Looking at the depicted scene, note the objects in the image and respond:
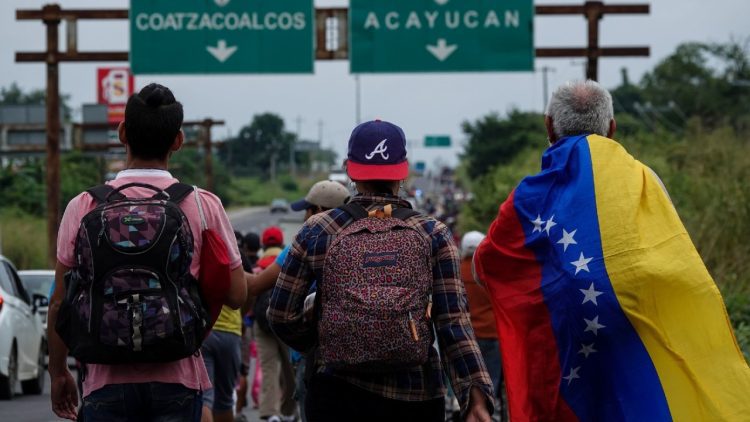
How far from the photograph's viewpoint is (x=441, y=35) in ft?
71.2

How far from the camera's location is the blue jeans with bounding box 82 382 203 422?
15.1ft

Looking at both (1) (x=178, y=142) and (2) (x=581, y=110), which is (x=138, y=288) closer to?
(1) (x=178, y=142)

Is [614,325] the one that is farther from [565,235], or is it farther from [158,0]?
[158,0]

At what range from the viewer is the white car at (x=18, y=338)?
1496cm

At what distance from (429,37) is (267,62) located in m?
2.60

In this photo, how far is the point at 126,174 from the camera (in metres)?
4.90

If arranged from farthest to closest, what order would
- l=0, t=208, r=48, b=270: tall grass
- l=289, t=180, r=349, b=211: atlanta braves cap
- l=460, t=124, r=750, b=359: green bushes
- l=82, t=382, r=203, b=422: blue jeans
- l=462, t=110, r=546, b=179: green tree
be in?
l=462, t=110, r=546, b=179: green tree
l=0, t=208, r=48, b=270: tall grass
l=460, t=124, r=750, b=359: green bushes
l=289, t=180, r=349, b=211: atlanta braves cap
l=82, t=382, r=203, b=422: blue jeans

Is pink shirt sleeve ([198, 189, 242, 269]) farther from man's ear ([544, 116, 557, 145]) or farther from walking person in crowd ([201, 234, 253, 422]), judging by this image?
walking person in crowd ([201, 234, 253, 422])

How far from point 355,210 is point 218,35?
17.2 meters

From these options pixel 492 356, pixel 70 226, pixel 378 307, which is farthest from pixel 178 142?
pixel 492 356

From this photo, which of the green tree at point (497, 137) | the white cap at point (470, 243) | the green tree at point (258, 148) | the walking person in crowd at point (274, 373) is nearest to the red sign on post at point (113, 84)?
the green tree at point (497, 137)

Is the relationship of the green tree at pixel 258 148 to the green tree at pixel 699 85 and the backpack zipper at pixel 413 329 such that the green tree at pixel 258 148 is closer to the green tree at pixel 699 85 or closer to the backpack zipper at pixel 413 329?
the green tree at pixel 699 85

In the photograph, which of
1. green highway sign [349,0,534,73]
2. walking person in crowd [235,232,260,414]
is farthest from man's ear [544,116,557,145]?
green highway sign [349,0,534,73]

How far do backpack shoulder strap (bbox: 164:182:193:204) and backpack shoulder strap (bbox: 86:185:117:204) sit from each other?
0.63ft
